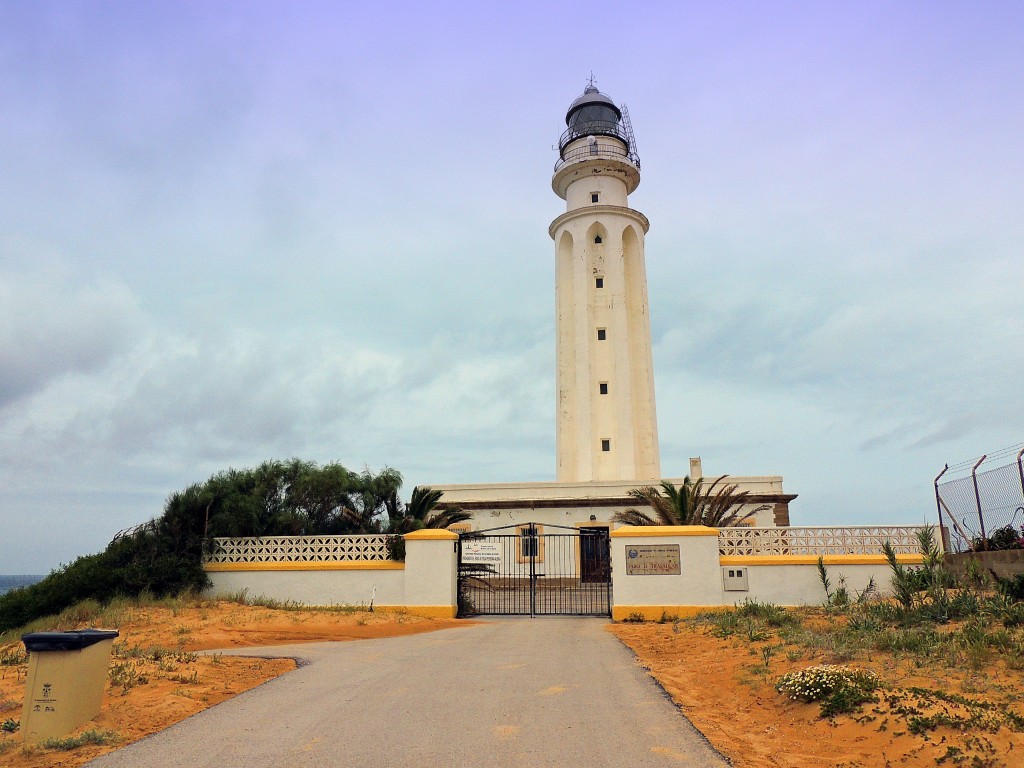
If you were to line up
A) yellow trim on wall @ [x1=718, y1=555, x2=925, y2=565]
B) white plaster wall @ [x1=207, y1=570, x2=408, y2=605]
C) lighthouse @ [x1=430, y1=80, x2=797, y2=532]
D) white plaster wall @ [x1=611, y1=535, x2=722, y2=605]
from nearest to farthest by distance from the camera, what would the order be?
white plaster wall @ [x1=611, y1=535, x2=722, y2=605] < yellow trim on wall @ [x1=718, y1=555, x2=925, y2=565] < white plaster wall @ [x1=207, y1=570, x2=408, y2=605] < lighthouse @ [x1=430, y1=80, x2=797, y2=532]

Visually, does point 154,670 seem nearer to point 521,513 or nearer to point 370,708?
point 370,708

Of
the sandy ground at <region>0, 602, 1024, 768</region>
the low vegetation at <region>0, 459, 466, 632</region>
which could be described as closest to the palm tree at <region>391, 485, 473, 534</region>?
the low vegetation at <region>0, 459, 466, 632</region>

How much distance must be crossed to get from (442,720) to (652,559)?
10434mm

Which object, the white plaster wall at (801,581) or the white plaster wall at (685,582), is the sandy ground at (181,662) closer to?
the white plaster wall at (685,582)

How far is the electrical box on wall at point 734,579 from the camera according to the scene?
16.8m

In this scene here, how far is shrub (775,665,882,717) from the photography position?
6723mm

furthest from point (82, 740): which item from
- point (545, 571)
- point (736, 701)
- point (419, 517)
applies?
point (545, 571)

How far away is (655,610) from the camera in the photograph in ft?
53.9

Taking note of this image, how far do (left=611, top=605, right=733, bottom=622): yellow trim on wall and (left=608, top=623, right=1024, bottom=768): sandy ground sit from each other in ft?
21.6

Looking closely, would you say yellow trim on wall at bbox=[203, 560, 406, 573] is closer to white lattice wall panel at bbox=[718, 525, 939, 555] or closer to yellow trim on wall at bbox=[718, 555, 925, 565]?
yellow trim on wall at bbox=[718, 555, 925, 565]

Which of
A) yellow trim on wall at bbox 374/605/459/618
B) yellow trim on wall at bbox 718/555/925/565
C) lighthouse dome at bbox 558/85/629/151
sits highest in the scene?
lighthouse dome at bbox 558/85/629/151

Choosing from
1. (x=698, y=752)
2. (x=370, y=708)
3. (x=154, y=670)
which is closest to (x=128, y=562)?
(x=154, y=670)

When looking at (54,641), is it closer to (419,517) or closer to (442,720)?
(442,720)

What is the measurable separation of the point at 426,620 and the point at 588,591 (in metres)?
9.59
